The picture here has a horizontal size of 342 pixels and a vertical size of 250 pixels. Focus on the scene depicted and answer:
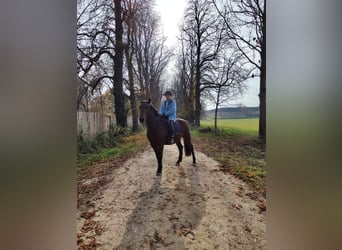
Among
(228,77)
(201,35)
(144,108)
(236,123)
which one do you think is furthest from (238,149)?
(201,35)

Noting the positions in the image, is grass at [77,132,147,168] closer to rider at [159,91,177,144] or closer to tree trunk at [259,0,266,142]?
rider at [159,91,177,144]

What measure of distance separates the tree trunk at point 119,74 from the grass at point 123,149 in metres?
0.09

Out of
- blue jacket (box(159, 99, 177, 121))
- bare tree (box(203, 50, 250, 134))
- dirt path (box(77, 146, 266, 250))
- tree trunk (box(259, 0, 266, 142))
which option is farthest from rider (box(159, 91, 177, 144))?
tree trunk (box(259, 0, 266, 142))

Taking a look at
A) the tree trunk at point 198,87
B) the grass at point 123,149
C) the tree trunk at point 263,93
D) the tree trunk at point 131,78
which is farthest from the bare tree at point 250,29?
the grass at point 123,149

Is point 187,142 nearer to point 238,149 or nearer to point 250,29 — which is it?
point 238,149

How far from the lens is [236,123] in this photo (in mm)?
1320

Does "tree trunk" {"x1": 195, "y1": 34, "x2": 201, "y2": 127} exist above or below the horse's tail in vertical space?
above

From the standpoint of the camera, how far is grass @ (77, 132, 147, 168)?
4.30 feet

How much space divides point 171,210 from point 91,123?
62 centimetres

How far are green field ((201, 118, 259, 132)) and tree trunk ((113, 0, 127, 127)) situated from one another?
446mm

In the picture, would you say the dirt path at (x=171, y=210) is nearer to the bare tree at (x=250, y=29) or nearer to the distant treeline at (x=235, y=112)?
the distant treeline at (x=235, y=112)

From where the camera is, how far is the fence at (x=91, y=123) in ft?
4.19

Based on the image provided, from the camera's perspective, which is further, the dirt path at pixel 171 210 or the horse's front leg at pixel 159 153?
the horse's front leg at pixel 159 153

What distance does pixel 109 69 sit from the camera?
1.34 m
